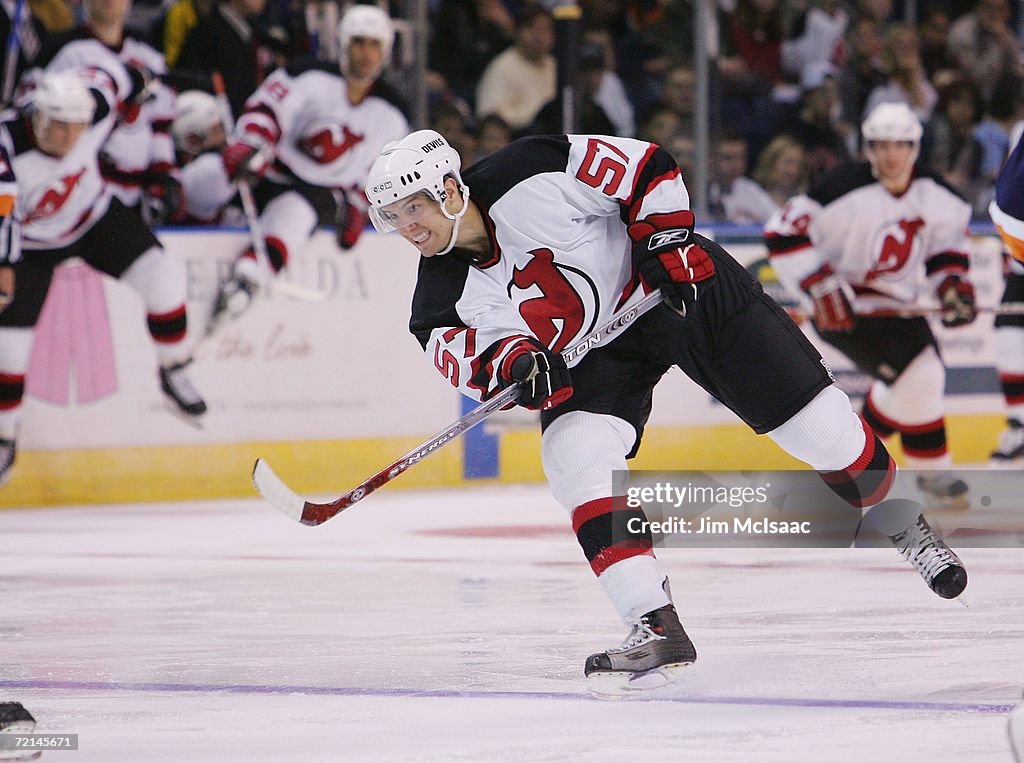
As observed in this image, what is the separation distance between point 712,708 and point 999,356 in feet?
13.3

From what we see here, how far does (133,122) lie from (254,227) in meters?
0.56

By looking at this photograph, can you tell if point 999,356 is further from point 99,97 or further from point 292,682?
point 292,682

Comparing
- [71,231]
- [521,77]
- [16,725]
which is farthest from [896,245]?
[16,725]

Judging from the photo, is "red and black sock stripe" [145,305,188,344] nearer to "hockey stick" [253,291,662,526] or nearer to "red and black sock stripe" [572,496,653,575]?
"hockey stick" [253,291,662,526]

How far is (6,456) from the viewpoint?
6289 mm

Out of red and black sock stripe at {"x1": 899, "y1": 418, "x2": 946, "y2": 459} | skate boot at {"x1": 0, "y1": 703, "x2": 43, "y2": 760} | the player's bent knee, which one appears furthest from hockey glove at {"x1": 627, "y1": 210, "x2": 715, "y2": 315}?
red and black sock stripe at {"x1": 899, "y1": 418, "x2": 946, "y2": 459}

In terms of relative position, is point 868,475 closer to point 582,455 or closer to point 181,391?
point 582,455

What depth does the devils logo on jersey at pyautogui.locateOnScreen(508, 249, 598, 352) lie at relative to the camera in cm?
345

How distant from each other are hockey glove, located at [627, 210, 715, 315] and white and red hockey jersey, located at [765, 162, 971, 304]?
9.38 feet

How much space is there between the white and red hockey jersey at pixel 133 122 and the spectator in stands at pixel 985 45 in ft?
12.7

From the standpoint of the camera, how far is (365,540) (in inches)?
221

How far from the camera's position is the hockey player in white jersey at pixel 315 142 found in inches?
266

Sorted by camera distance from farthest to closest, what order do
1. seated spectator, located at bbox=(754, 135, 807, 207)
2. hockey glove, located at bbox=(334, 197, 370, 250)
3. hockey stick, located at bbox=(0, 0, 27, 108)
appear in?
seated spectator, located at bbox=(754, 135, 807, 207), hockey glove, located at bbox=(334, 197, 370, 250), hockey stick, located at bbox=(0, 0, 27, 108)

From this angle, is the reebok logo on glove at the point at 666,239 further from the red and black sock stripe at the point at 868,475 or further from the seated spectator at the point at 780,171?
the seated spectator at the point at 780,171
